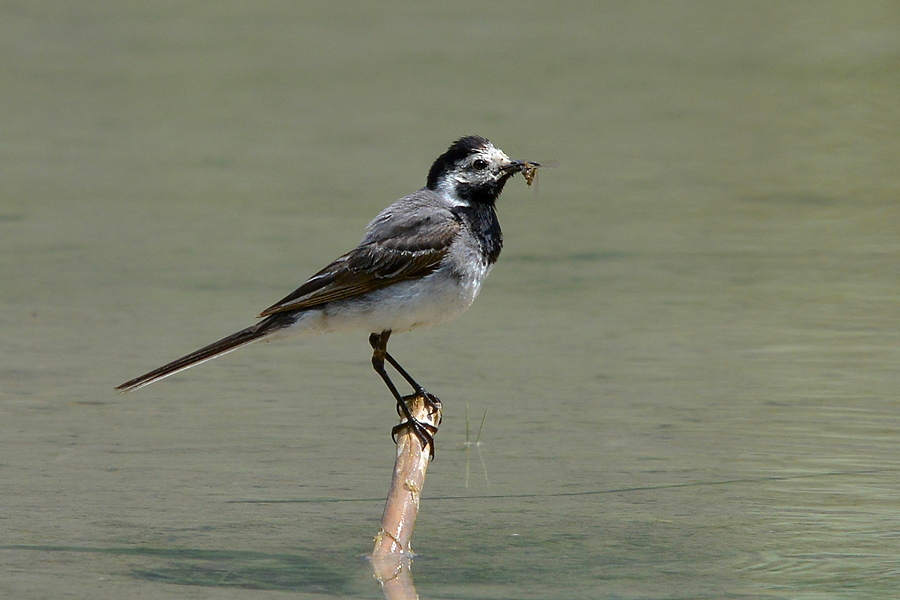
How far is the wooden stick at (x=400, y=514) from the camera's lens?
257 inches

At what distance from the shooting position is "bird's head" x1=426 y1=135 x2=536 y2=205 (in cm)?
766

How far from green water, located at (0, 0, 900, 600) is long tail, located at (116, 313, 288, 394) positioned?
72cm

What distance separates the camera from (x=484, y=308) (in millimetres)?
11852

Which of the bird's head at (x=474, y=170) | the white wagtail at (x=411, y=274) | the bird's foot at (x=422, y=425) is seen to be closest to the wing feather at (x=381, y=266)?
the white wagtail at (x=411, y=274)

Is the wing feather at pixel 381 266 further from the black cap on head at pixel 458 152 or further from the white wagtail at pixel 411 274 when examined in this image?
the black cap on head at pixel 458 152

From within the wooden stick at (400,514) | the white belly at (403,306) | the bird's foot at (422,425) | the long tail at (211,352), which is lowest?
the wooden stick at (400,514)

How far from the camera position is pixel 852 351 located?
1038 centimetres

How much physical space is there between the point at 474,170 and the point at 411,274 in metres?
0.67

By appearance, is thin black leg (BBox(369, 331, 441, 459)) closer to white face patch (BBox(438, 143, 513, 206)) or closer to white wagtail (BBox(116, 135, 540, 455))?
white wagtail (BBox(116, 135, 540, 455))

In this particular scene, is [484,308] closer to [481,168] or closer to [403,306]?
[481,168]

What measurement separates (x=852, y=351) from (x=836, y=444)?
78.9 inches

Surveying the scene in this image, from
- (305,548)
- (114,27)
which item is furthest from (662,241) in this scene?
(114,27)

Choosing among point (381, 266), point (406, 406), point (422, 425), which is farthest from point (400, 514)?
point (381, 266)

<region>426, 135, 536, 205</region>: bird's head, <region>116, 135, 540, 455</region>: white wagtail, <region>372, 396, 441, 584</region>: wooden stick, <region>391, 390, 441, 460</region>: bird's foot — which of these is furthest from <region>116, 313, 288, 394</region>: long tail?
<region>426, 135, 536, 205</region>: bird's head
